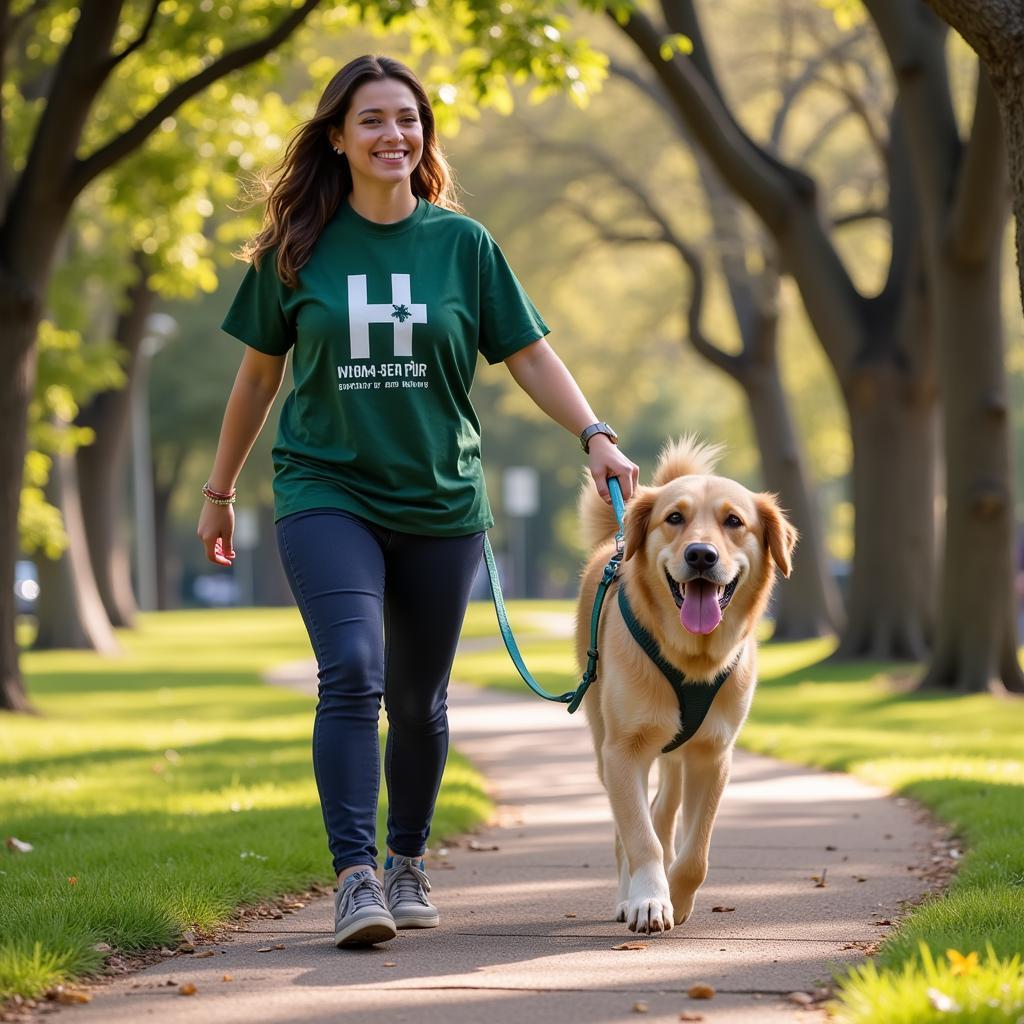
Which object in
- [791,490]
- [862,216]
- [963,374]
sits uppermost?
[862,216]

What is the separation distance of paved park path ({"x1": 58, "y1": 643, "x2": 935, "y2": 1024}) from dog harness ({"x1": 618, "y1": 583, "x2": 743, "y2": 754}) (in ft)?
2.03

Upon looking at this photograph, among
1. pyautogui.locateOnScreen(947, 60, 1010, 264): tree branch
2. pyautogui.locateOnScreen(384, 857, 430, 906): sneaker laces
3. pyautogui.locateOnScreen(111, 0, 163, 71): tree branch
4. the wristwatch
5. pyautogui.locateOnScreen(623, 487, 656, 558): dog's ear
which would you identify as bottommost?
pyautogui.locateOnScreen(384, 857, 430, 906): sneaker laces

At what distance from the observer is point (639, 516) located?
558cm

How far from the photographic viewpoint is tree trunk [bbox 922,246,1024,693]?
14984mm

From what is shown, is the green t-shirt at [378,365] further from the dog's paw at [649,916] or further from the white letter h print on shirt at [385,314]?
the dog's paw at [649,916]

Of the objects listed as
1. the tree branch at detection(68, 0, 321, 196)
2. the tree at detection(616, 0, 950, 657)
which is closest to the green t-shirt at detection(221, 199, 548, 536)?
the tree branch at detection(68, 0, 321, 196)

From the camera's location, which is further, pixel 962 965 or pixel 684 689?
pixel 684 689

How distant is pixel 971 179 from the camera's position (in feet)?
46.7

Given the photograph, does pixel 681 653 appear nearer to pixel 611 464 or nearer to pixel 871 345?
pixel 611 464

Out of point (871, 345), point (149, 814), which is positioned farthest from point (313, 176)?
point (871, 345)

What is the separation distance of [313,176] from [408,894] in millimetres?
2244

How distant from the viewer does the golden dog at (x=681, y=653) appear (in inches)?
208

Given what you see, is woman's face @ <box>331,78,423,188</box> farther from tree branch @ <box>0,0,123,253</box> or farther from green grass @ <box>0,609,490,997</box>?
A: tree branch @ <box>0,0,123,253</box>

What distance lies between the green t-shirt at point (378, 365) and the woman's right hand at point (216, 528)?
376 mm
